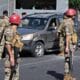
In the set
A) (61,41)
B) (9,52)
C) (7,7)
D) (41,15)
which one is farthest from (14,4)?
(9,52)

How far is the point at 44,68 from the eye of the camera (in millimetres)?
14062

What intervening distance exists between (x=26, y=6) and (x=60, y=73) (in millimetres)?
18525

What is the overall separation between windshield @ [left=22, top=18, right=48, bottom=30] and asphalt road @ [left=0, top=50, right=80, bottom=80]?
4.14 ft

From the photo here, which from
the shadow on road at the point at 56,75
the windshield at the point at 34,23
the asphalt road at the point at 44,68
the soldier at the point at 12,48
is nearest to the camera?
the soldier at the point at 12,48

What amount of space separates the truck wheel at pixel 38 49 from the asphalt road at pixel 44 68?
249 millimetres

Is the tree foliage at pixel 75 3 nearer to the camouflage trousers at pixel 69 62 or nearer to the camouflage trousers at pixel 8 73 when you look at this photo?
the camouflage trousers at pixel 69 62

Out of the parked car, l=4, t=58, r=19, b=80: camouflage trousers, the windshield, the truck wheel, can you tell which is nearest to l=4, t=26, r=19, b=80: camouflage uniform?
l=4, t=58, r=19, b=80: camouflage trousers

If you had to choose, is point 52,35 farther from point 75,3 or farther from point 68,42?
point 75,3

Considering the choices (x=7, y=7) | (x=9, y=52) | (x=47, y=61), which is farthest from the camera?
(x=7, y=7)

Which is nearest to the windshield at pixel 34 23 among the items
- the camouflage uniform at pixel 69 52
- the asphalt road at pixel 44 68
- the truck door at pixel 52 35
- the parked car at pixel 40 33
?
the parked car at pixel 40 33

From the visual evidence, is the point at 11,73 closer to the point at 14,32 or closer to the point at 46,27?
the point at 14,32

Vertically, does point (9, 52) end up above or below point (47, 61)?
above

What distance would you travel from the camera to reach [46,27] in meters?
17.8

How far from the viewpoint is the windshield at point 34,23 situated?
17906mm
